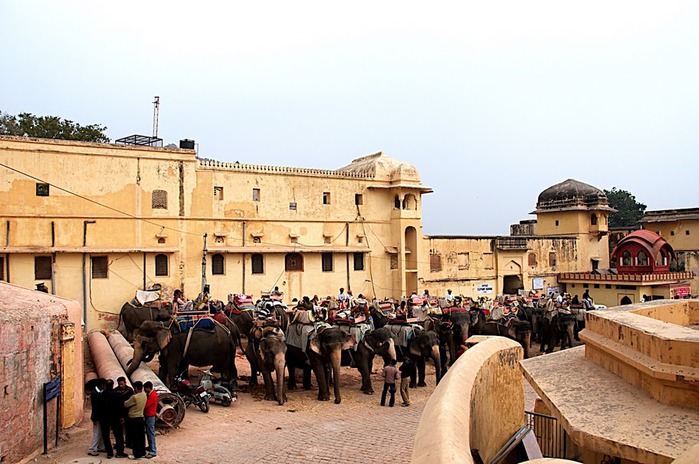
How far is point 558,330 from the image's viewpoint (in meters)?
18.9

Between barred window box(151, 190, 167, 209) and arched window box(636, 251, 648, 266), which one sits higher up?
barred window box(151, 190, 167, 209)

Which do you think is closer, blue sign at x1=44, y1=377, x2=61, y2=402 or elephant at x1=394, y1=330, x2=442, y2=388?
blue sign at x1=44, y1=377, x2=61, y2=402

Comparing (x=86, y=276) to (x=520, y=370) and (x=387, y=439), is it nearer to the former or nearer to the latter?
(x=387, y=439)

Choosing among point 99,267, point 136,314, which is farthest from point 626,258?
point 99,267

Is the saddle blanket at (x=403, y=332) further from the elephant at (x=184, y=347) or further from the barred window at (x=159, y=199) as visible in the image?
the barred window at (x=159, y=199)

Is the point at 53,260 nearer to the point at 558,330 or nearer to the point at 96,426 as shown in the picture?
the point at 96,426

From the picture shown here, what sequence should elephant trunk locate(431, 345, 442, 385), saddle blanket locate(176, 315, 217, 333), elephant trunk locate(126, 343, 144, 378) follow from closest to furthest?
elephant trunk locate(126, 343, 144, 378), saddle blanket locate(176, 315, 217, 333), elephant trunk locate(431, 345, 442, 385)

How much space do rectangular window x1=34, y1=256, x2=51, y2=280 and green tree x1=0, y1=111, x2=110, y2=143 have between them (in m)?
11.3

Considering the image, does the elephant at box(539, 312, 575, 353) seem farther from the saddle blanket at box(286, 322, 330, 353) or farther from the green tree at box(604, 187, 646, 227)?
the green tree at box(604, 187, 646, 227)

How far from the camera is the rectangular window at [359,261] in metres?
26.5

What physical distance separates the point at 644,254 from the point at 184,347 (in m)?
27.4

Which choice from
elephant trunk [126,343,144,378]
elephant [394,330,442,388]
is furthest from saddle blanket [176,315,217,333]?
elephant [394,330,442,388]

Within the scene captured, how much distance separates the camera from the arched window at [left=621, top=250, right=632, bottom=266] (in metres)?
32.8

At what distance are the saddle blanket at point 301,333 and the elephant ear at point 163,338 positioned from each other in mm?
2813
